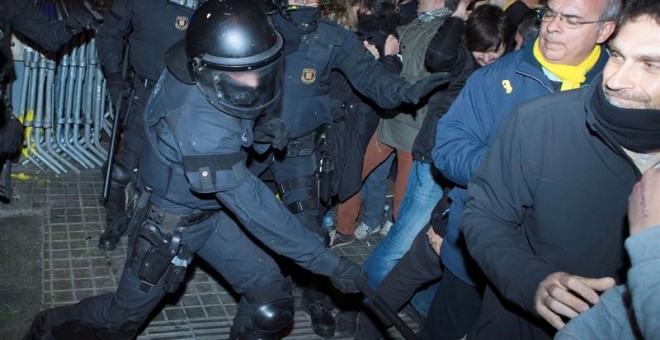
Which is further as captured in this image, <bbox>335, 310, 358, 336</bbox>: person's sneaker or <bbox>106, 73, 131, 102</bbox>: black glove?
<bbox>106, 73, 131, 102</bbox>: black glove

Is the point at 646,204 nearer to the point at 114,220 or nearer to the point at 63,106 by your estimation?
the point at 114,220

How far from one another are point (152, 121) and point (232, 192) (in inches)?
21.1

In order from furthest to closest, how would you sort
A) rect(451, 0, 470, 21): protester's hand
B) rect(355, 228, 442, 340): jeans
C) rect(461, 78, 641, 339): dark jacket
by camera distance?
rect(451, 0, 470, 21): protester's hand, rect(355, 228, 442, 340): jeans, rect(461, 78, 641, 339): dark jacket

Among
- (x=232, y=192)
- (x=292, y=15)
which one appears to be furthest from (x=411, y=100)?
(x=232, y=192)

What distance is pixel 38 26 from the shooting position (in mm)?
5812

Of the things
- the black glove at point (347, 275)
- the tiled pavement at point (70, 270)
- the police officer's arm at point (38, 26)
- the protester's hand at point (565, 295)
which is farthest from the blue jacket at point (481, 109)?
the police officer's arm at point (38, 26)

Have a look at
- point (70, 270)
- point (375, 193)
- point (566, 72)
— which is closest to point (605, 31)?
point (566, 72)

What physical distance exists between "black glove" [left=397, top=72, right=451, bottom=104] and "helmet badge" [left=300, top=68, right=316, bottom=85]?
0.53m

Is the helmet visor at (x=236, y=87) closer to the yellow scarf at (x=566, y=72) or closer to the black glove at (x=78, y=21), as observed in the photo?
the yellow scarf at (x=566, y=72)

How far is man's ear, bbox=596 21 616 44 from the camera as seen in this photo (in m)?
3.35

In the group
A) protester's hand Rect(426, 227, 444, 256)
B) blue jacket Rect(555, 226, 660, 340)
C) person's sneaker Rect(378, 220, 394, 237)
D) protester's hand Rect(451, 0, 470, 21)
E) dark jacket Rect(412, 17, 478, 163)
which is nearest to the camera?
blue jacket Rect(555, 226, 660, 340)

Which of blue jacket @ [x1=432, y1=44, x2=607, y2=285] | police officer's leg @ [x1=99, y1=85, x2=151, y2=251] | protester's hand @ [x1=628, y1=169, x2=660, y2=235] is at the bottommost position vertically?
police officer's leg @ [x1=99, y1=85, x2=151, y2=251]

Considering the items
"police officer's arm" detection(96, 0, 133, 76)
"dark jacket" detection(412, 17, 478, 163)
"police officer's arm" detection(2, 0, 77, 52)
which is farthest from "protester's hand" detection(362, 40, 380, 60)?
"police officer's arm" detection(2, 0, 77, 52)

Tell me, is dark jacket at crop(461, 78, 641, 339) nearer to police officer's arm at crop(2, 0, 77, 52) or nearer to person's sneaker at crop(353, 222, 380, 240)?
person's sneaker at crop(353, 222, 380, 240)
